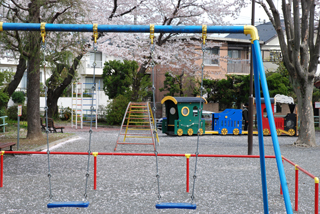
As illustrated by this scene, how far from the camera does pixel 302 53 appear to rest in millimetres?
11031

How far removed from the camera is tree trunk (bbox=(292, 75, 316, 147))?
36.4ft

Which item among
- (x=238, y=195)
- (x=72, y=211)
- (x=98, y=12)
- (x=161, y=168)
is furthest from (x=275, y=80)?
(x=72, y=211)

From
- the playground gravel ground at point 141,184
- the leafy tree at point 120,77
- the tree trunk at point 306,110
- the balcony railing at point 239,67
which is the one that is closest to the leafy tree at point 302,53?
the tree trunk at point 306,110

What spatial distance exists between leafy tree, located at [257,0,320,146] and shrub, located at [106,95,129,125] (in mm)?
10236

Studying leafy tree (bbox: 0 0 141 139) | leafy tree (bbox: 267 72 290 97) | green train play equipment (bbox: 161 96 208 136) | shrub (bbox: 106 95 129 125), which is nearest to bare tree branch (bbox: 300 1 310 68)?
green train play equipment (bbox: 161 96 208 136)

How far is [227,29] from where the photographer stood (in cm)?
424

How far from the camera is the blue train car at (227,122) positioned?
49.7 feet

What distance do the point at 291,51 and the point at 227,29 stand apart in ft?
25.2

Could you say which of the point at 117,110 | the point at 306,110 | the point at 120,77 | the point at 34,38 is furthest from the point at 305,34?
the point at 120,77

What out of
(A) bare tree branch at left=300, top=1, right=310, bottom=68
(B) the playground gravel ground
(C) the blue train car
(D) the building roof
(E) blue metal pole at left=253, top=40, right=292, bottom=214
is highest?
(D) the building roof

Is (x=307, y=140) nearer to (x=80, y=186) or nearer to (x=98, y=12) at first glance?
(x=80, y=186)

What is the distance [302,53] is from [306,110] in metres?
1.94

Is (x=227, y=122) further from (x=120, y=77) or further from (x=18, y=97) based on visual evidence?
(x=18, y=97)

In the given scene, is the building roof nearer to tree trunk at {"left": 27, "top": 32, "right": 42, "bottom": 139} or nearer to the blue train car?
the blue train car
